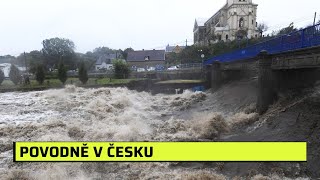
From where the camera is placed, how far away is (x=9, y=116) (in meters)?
18.5

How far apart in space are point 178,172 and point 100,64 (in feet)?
261

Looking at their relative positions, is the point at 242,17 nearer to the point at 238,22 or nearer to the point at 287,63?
the point at 238,22

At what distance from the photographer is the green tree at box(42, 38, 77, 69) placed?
79.5m

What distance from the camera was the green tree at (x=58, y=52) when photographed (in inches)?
3130

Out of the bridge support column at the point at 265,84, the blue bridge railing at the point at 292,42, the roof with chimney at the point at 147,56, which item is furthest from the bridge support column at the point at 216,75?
the roof with chimney at the point at 147,56

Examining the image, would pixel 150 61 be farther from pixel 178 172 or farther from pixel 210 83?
pixel 178 172

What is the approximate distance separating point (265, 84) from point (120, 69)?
35.0 meters

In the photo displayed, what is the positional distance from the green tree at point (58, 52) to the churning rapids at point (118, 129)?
57.3m

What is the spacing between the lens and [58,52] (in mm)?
82438

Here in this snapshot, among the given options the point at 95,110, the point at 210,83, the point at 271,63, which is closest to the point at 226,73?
the point at 210,83

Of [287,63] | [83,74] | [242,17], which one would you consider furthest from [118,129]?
[242,17]

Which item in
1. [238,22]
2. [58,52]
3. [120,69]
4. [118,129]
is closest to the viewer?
[118,129]

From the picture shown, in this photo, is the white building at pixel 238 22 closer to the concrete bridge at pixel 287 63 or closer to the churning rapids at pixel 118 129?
the churning rapids at pixel 118 129

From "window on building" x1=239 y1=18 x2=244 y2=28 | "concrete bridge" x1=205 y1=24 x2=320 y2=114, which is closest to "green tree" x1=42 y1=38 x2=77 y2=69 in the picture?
"window on building" x1=239 y1=18 x2=244 y2=28
